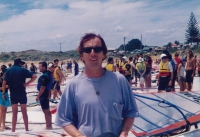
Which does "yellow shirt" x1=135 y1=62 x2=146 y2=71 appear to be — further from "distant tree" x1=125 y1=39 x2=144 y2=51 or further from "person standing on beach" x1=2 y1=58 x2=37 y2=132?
"distant tree" x1=125 y1=39 x2=144 y2=51

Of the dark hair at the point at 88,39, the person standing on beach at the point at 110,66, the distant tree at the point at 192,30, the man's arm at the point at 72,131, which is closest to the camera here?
the man's arm at the point at 72,131

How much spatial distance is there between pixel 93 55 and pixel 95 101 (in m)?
0.35

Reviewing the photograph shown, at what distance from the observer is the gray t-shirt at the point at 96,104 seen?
223 centimetres

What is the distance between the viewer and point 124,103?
2332 mm

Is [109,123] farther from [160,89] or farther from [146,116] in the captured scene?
[160,89]

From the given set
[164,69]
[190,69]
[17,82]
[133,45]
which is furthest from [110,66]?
[133,45]

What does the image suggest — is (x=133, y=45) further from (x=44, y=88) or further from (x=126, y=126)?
(x=126, y=126)

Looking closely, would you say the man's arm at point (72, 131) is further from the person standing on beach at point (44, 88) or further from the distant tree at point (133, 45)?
the distant tree at point (133, 45)

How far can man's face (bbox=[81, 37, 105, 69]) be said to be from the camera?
227 cm

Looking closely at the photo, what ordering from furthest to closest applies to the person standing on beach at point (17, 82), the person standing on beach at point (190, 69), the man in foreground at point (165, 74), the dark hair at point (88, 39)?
the person standing on beach at point (190, 69) < the man in foreground at point (165, 74) < the person standing on beach at point (17, 82) < the dark hair at point (88, 39)

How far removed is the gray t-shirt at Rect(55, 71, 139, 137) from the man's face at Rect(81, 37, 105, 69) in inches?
4.2

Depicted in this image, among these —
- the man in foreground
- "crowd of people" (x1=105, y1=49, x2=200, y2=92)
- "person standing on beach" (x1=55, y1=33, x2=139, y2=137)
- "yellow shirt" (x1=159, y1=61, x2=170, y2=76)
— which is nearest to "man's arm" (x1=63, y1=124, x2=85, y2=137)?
"person standing on beach" (x1=55, y1=33, x2=139, y2=137)

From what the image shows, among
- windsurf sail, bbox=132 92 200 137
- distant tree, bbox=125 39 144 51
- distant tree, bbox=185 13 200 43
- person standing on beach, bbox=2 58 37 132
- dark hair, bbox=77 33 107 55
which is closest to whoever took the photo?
dark hair, bbox=77 33 107 55

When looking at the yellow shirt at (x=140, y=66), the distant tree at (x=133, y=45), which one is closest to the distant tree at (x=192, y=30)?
the distant tree at (x=133, y=45)
